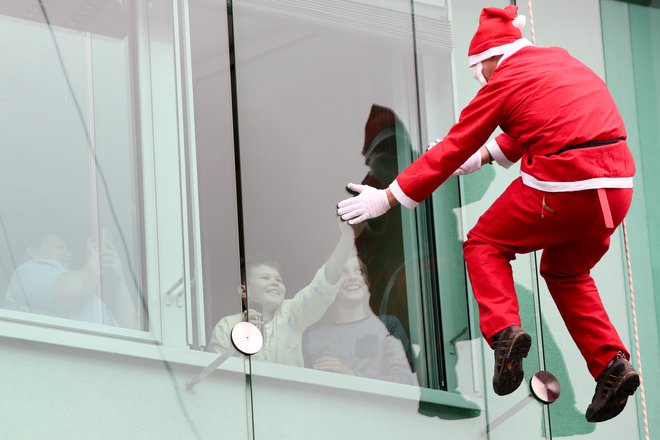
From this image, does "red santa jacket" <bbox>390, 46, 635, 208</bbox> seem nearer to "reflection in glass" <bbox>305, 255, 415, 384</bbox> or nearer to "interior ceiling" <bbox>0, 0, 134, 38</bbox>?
"reflection in glass" <bbox>305, 255, 415, 384</bbox>

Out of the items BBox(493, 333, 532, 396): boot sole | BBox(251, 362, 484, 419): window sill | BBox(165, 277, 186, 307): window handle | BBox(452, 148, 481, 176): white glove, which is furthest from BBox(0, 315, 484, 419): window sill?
BBox(452, 148, 481, 176): white glove

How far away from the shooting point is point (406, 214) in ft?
13.1

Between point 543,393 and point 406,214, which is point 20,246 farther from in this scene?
point 543,393

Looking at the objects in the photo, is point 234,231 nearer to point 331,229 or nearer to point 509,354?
point 331,229

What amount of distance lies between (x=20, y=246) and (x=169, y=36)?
749 millimetres

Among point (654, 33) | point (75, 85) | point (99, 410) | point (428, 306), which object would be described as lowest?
point (99, 410)

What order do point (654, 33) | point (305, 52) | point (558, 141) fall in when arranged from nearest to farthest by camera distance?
1. point (558, 141)
2. point (305, 52)
3. point (654, 33)

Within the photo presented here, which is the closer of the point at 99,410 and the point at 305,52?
the point at 99,410

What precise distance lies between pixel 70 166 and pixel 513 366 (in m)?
1.33

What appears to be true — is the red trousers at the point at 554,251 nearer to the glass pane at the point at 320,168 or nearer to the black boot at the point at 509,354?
the black boot at the point at 509,354

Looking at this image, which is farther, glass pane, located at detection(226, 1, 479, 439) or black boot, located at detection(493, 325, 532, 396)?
glass pane, located at detection(226, 1, 479, 439)

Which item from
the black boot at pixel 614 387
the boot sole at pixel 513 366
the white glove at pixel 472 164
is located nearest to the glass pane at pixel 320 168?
the white glove at pixel 472 164

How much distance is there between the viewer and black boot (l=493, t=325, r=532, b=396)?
3395 millimetres

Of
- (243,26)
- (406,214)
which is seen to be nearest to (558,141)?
(406,214)
